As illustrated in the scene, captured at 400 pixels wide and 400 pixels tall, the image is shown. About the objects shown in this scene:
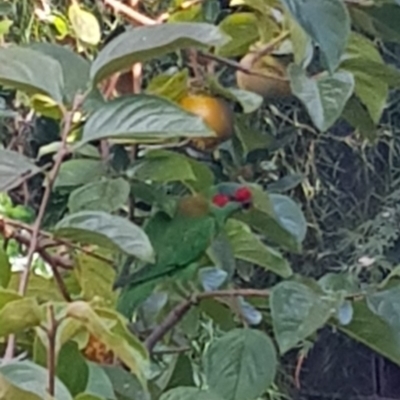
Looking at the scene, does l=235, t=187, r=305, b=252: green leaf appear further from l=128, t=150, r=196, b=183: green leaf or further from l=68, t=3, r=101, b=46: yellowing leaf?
l=68, t=3, r=101, b=46: yellowing leaf

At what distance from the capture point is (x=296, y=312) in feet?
1.76

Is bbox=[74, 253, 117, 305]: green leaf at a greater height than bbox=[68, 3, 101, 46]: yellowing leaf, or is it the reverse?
bbox=[68, 3, 101, 46]: yellowing leaf

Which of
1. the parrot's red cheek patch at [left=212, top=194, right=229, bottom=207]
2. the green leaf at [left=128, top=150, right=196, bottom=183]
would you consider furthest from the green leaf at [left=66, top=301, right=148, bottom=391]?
the parrot's red cheek patch at [left=212, top=194, right=229, bottom=207]

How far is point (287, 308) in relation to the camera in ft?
1.77

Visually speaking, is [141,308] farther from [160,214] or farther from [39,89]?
[39,89]

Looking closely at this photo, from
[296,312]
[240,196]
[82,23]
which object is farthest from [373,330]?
[82,23]

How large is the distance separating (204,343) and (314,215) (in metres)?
0.28

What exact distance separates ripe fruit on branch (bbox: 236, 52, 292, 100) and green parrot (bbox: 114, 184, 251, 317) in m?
0.08

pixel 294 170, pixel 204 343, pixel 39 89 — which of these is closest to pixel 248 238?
pixel 39 89

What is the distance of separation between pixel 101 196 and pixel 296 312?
16cm

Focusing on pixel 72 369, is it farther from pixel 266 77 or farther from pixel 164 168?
pixel 266 77

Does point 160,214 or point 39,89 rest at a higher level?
point 39,89

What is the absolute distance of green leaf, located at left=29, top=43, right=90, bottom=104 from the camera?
0.63 m

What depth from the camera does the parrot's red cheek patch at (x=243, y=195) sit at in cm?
71
